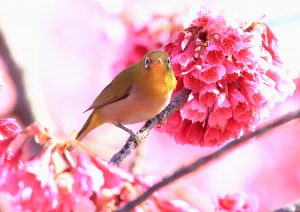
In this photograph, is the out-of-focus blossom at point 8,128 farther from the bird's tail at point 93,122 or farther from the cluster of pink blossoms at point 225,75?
the bird's tail at point 93,122

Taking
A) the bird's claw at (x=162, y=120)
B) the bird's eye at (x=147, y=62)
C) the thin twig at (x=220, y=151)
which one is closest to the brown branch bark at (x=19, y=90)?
the bird's eye at (x=147, y=62)

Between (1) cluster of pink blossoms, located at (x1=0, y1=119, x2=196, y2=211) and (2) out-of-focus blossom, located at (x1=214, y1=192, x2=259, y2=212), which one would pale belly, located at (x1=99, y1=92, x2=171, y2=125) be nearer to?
(2) out-of-focus blossom, located at (x1=214, y1=192, x2=259, y2=212)

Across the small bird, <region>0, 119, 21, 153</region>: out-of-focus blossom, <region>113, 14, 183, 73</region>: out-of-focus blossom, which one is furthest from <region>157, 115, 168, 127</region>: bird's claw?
<region>113, 14, 183, 73</region>: out-of-focus blossom

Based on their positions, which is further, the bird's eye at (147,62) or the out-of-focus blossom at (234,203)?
the bird's eye at (147,62)

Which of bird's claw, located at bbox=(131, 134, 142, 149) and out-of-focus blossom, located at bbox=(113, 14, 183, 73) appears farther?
out-of-focus blossom, located at bbox=(113, 14, 183, 73)

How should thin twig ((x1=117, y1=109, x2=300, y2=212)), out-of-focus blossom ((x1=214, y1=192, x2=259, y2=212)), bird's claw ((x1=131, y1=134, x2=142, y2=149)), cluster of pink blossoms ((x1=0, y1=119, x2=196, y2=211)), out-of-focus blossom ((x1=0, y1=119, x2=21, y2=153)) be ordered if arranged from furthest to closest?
out-of-focus blossom ((x1=214, y1=192, x2=259, y2=212)) < bird's claw ((x1=131, y1=134, x2=142, y2=149)) < out-of-focus blossom ((x1=0, y1=119, x2=21, y2=153)) < cluster of pink blossoms ((x1=0, y1=119, x2=196, y2=211)) < thin twig ((x1=117, y1=109, x2=300, y2=212))

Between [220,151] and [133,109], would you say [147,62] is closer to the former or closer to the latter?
[133,109]

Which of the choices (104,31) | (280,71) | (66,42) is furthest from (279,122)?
(66,42)

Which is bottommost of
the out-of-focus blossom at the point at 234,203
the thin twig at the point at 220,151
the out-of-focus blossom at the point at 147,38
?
the out-of-focus blossom at the point at 234,203
